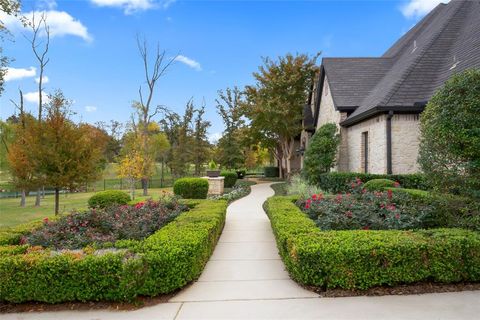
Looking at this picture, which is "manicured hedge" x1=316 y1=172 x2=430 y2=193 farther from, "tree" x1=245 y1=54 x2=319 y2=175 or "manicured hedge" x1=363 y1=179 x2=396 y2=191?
"tree" x1=245 y1=54 x2=319 y2=175

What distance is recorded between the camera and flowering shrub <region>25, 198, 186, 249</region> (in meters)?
5.61

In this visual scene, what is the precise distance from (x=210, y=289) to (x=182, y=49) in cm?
2650

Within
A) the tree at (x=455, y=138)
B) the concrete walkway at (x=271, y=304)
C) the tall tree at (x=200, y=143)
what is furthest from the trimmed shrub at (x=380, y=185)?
the tall tree at (x=200, y=143)

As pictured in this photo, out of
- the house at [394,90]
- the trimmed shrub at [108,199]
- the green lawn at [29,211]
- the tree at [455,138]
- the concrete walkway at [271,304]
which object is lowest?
the green lawn at [29,211]

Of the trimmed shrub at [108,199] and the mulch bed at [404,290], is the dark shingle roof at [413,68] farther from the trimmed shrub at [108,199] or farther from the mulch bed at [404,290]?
the trimmed shrub at [108,199]

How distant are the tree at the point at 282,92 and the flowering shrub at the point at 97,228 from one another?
1897 cm

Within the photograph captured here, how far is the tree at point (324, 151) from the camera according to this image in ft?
52.1

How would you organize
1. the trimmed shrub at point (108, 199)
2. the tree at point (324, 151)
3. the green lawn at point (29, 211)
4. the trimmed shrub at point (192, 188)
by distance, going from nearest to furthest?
the trimmed shrub at point (108, 199), the green lawn at point (29, 211), the trimmed shrub at point (192, 188), the tree at point (324, 151)

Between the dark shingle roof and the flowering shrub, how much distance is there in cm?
919

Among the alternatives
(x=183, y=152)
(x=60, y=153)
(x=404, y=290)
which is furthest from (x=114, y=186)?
(x=404, y=290)

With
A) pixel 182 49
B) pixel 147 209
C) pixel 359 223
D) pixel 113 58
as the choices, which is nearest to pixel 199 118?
pixel 182 49

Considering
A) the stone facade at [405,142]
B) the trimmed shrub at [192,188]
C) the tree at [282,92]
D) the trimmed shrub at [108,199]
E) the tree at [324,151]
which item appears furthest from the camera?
the tree at [282,92]

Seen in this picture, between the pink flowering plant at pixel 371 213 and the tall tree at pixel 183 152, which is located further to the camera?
the tall tree at pixel 183 152

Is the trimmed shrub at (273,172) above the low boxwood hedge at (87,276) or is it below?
above
